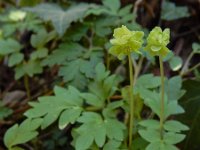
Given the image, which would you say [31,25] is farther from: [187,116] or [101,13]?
[187,116]

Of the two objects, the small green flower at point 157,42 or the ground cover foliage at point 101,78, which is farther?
the ground cover foliage at point 101,78

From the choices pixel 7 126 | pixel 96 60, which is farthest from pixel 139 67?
pixel 7 126

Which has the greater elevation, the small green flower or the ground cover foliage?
the small green flower

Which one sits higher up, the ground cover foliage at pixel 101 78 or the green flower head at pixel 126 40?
the green flower head at pixel 126 40

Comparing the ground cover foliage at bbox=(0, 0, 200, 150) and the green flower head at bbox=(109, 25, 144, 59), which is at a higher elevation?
the green flower head at bbox=(109, 25, 144, 59)

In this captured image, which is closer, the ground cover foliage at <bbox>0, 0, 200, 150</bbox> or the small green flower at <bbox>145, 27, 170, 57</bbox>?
the small green flower at <bbox>145, 27, 170, 57</bbox>

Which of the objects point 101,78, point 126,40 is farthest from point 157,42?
point 101,78

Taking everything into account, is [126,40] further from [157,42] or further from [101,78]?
[101,78]
